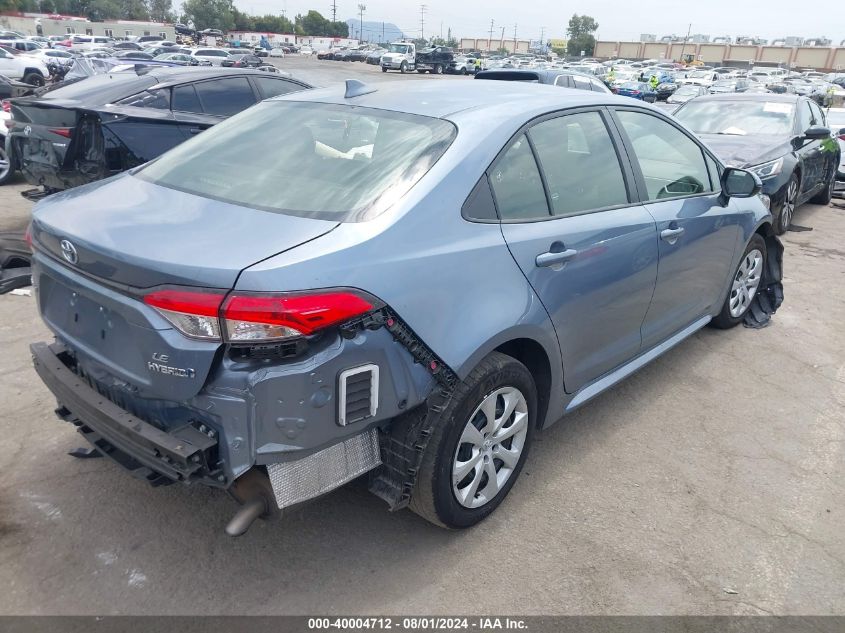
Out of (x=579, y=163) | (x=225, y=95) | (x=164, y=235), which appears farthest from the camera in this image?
(x=225, y=95)

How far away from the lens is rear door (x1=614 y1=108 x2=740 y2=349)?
355cm

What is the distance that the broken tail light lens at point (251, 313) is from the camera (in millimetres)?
1953

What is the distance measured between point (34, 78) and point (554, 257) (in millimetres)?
28134

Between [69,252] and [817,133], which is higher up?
[817,133]

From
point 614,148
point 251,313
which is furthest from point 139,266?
point 614,148

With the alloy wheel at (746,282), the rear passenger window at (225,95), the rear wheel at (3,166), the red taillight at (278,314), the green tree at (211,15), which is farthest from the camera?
the green tree at (211,15)

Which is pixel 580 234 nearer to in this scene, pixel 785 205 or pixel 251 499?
pixel 251 499

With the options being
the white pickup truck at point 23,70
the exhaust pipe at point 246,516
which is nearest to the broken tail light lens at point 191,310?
the exhaust pipe at point 246,516

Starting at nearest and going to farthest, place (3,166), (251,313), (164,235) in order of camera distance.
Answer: (251,313), (164,235), (3,166)

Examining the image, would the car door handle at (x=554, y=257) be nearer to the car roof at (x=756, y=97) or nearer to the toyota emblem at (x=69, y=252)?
the toyota emblem at (x=69, y=252)

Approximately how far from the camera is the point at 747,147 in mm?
7637

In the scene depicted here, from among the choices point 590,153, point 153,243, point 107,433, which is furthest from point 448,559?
point 590,153

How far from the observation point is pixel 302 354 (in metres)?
2.03

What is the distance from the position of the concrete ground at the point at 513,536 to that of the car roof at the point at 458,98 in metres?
1.68
